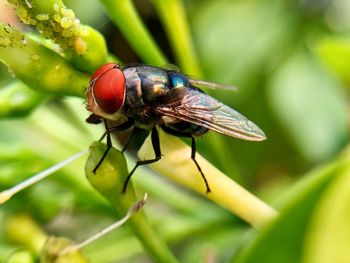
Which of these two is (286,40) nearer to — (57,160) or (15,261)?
(57,160)

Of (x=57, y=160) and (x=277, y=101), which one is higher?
(x=57, y=160)

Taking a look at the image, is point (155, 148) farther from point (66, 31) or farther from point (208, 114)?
point (66, 31)

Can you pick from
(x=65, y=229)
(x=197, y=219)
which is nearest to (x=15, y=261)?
(x=197, y=219)

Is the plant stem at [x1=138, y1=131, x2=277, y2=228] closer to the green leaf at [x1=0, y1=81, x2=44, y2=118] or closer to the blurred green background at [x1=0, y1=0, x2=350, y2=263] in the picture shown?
the blurred green background at [x1=0, y1=0, x2=350, y2=263]

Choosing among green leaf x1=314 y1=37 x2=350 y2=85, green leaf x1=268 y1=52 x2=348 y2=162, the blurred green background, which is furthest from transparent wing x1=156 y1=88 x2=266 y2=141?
green leaf x1=268 y1=52 x2=348 y2=162

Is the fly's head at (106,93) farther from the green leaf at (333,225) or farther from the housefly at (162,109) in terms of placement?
the green leaf at (333,225)

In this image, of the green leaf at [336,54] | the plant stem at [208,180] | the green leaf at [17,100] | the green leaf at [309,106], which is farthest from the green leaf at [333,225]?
the green leaf at [309,106]

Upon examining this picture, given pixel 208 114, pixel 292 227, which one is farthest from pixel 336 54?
pixel 292 227
